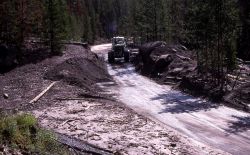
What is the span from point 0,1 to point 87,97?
59.4 feet

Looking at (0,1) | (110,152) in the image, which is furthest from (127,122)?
(0,1)

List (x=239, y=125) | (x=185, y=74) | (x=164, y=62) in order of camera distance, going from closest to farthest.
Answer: (x=239, y=125)
(x=185, y=74)
(x=164, y=62)

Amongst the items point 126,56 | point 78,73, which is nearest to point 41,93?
point 78,73

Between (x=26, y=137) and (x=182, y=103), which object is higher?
(x=26, y=137)

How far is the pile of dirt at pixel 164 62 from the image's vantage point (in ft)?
113

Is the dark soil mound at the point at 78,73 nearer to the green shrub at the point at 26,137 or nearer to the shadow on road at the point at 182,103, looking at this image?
the shadow on road at the point at 182,103

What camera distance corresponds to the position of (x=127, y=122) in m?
18.9

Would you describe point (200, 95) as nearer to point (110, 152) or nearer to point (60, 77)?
point (60, 77)

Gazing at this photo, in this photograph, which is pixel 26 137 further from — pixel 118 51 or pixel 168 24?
pixel 168 24

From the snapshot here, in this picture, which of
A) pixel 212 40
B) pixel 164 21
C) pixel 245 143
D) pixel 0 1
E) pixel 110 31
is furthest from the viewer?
pixel 110 31

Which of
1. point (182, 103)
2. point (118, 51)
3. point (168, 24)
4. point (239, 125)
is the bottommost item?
point (182, 103)

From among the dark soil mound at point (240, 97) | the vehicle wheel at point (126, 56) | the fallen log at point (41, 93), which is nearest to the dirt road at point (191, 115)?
the dark soil mound at point (240, 97)

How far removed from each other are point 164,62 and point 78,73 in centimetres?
885

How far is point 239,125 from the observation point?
61.5 ft
